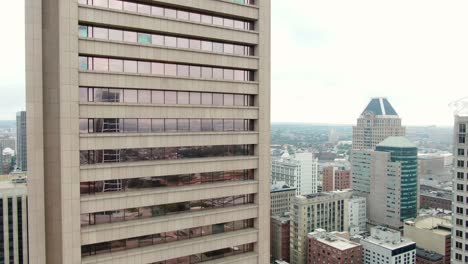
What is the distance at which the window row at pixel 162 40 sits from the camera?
25.2 metres

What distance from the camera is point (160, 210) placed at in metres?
27.4

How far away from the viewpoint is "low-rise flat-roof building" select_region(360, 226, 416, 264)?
9744 centimetres

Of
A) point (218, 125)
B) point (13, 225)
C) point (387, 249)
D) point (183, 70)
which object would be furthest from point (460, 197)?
point (13, 225)

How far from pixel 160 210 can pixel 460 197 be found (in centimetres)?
5087

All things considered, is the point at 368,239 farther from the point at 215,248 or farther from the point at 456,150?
the point at 215,248

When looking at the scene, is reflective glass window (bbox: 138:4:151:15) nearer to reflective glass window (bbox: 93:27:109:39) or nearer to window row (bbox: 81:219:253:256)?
reflective glass window (bbox: 93:27:109:39)

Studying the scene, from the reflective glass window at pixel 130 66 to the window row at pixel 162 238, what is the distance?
38.0ft

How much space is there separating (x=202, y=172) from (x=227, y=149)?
9.67 ft

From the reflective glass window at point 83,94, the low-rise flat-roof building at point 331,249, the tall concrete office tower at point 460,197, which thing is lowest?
the low-rise flat-roof building at point 331,249

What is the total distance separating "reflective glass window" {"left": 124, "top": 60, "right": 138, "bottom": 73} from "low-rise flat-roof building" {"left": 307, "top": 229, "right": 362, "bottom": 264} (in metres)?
85.6

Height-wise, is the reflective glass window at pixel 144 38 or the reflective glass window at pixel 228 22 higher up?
the reflective glass window at pixel 228 22

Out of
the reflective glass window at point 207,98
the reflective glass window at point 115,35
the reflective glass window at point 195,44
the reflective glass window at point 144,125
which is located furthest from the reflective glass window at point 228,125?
the reflective glass window at point 115,35

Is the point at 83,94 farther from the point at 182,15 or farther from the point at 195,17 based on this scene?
the point at 195,17

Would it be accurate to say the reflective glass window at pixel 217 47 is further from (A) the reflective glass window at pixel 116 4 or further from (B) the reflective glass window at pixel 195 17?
(A) the reflective glass window at pixel 116 4
